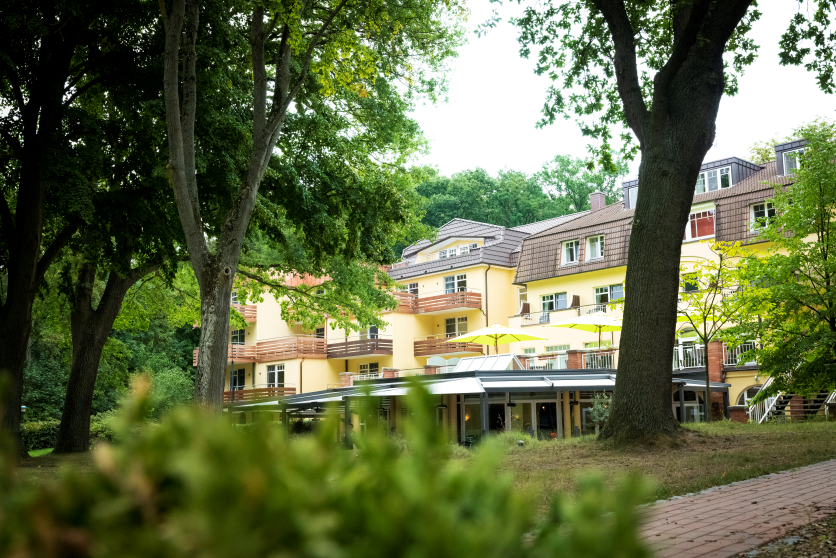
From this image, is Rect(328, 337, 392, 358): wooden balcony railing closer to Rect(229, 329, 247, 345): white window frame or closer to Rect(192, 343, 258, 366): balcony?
Rect(192, 343, 258, 366): balcony

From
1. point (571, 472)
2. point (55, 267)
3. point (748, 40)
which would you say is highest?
point (748, 40)

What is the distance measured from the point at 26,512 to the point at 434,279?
46202 mm

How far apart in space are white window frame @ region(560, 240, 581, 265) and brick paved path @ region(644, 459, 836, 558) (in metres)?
32.8

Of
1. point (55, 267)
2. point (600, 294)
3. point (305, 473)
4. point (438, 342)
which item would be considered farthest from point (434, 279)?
point (305, 473)

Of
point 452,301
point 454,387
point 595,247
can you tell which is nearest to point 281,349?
point 452,301

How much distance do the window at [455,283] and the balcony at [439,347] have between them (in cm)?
285

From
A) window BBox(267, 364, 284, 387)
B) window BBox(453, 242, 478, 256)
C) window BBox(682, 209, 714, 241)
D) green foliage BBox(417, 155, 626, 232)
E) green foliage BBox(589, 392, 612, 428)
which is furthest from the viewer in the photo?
green foliage BBox(417, 155, 626, 232)

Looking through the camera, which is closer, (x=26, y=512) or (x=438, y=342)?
(x=26, y=512)

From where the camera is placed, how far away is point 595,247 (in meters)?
39.8

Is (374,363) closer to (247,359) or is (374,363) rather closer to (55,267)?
(247,359)

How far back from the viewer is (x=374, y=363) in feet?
158

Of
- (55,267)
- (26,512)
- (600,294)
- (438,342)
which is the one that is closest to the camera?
→ (26,512)

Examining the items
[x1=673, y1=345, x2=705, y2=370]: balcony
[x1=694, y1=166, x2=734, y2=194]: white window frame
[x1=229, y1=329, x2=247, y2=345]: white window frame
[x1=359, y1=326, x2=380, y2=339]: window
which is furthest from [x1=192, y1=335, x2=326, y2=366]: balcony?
[x1=694, y1=166, x2=734, y2=194]: white window frame

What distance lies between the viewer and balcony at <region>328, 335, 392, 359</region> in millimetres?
A: 46031
